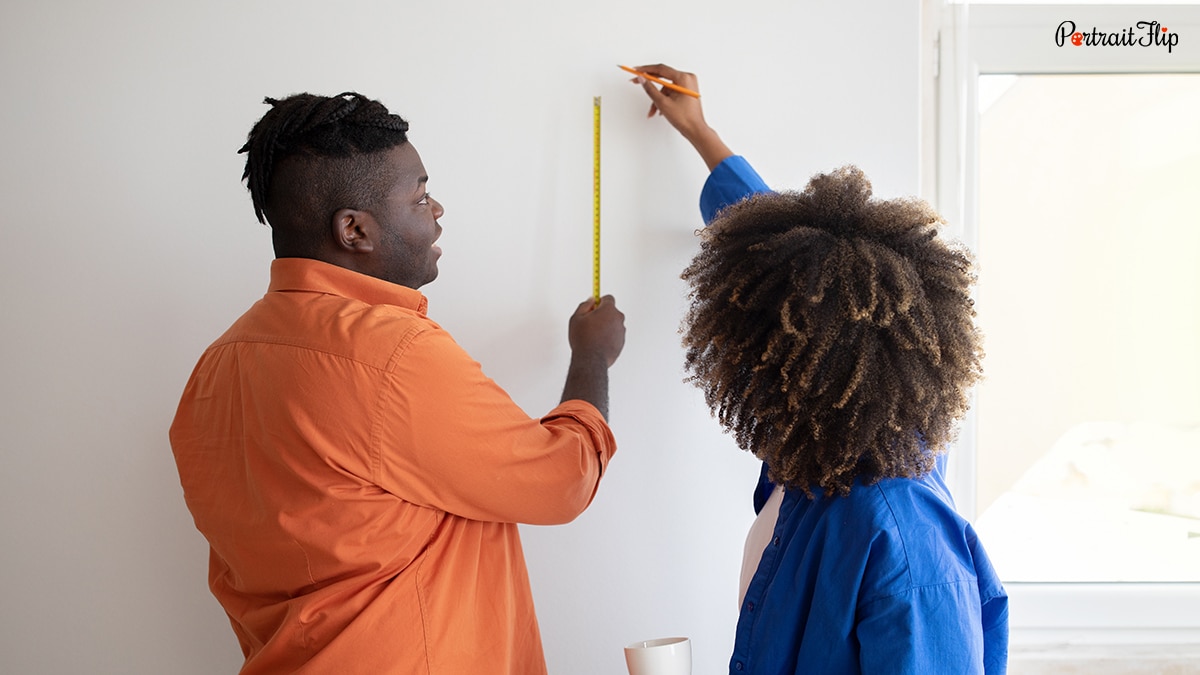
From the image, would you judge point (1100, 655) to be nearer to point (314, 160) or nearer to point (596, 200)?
point (596, 200)

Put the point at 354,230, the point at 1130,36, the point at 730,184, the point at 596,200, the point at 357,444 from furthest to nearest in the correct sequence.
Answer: the point at 1130,36, the point at 596,200, the point at 730,184, the point at 354,230, the point at 357,444

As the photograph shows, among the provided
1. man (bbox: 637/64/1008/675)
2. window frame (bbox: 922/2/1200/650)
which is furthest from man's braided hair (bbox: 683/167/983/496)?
window frame (bbox: 922/2/1200/650)

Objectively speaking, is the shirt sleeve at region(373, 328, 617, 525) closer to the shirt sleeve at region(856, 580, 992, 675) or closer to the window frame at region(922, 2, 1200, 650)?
the shirt sleeve at region(856, 580, 992, 675)

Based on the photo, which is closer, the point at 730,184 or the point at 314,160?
the point at 314,160

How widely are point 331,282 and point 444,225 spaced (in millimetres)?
448

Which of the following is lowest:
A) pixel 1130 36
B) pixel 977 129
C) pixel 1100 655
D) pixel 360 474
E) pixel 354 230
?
pixel 1100 655

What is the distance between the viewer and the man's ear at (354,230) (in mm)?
1142

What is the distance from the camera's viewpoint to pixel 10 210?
1.60 meters

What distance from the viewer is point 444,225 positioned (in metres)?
1.56

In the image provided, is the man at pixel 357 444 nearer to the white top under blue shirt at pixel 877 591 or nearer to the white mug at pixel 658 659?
the white mug at pixel 658 659

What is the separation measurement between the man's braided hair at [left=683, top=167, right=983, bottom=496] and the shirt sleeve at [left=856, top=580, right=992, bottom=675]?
0.13 meters

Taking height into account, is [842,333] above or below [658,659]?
above

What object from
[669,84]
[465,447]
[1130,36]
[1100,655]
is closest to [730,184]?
[669,84]

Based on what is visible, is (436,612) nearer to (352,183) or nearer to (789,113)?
(352,183)
